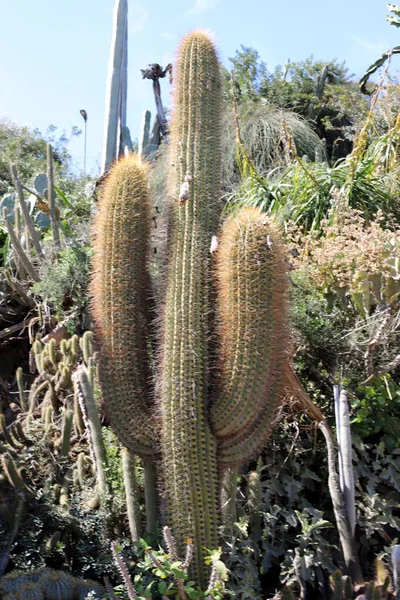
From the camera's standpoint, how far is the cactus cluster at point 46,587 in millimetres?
2807

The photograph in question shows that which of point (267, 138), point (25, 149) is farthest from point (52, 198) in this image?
point (25, 149)

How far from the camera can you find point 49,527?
3494mm

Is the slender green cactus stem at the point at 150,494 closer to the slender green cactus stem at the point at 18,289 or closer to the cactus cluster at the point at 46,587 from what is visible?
the cactus cluster at the point at 46,587

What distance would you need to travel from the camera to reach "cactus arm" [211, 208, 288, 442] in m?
Answer: 3.18

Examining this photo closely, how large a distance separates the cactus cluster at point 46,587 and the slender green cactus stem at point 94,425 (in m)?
0.61

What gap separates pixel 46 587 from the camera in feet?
9.36

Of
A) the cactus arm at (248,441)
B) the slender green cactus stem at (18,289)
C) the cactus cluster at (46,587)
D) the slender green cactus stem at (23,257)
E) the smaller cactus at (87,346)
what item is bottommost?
the cactus cluster at (46,587)

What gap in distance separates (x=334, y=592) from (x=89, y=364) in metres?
1.71

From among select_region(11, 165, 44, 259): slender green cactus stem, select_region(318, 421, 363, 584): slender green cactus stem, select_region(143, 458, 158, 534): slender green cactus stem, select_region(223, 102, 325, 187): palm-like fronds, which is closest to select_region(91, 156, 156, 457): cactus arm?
select_region(143, 458, 158, 534): slender green cactus stem

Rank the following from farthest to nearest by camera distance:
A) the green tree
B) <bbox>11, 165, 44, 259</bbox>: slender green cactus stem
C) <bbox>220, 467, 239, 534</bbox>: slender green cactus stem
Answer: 1. the green tree
2. <bbox>11, 165, 44, 259</bbox>: slender green cactus stem
3. <bbox>220, 467, 239, 534</bbox>: slender green cactus stem

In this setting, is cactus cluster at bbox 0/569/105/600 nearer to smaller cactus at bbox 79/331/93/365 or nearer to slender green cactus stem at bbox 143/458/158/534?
slender green cactus stem at bbox 143/458/158/534

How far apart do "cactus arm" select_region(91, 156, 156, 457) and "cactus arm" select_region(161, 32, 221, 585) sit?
0.17 meters

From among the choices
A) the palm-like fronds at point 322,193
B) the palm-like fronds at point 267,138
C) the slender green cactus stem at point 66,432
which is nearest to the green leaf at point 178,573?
the slender green cactus stem at point 66,432

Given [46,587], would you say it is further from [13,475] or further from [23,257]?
[23,257]
